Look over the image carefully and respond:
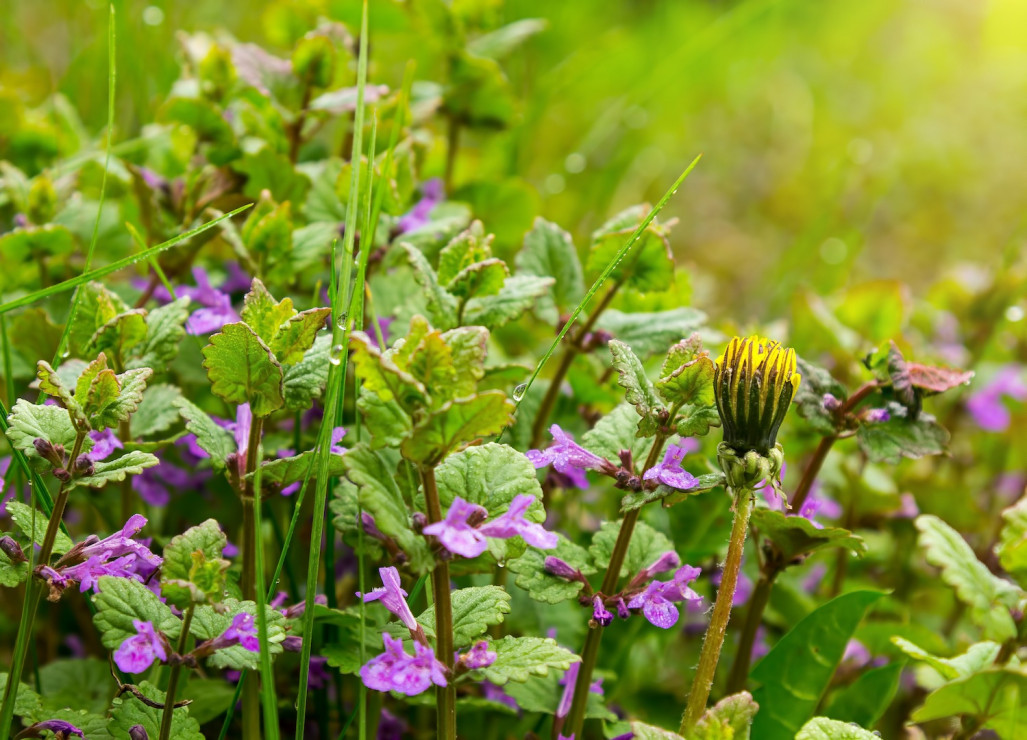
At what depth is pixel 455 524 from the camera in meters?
0.75

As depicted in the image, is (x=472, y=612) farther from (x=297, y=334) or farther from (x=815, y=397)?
(x=815, y=397)

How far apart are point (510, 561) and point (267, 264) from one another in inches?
19.8

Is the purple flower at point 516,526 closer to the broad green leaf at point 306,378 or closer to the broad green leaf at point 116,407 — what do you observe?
the broad green leaf at point 306,378

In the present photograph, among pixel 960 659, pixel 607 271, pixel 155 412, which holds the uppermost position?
pixel 607 271

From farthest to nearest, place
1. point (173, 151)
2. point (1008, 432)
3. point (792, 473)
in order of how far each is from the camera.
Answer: point (1008, 432)
point (792, 473)
point (173, 151)

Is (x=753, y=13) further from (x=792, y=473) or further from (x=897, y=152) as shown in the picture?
(x=897, y=152)

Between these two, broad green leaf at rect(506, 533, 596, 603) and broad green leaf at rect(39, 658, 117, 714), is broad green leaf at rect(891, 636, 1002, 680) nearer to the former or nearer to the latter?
broad green leaf at rect(506, 533, 596, 603)

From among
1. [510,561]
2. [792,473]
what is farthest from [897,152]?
[510,561]

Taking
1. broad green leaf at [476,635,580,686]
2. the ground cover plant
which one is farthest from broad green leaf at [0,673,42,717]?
broad green leaf at [476,635,580,686]

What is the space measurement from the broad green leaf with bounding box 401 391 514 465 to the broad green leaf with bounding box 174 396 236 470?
26 cm

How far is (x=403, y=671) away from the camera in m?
0.78

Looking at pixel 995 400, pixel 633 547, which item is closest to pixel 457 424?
pixel 633 547

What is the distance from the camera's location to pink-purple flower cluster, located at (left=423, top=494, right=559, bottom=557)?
73 cm

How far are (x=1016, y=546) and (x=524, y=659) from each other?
0.50m
